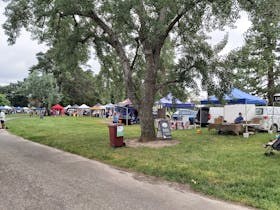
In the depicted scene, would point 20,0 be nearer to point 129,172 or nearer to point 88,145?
point 88,145

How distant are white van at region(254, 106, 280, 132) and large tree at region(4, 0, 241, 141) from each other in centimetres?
661

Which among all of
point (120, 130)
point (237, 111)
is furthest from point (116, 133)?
point (237, 111)

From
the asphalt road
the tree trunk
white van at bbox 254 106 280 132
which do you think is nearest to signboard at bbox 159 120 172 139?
the tree trunk

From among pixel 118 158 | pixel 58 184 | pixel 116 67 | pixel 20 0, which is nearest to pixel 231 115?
pixel 116 67

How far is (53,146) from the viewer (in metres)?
12.9

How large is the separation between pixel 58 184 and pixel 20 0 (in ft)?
32.6

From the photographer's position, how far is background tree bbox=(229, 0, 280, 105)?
452 inches

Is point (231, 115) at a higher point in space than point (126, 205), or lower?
higher

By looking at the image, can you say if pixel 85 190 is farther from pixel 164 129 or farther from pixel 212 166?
pixel 164 129

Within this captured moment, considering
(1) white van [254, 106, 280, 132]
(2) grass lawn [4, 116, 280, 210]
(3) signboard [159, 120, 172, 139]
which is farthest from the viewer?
Result: (1) white van [254, 106, 280, 132]

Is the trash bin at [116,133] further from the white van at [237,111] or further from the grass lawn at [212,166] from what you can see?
the white van at [237,111]

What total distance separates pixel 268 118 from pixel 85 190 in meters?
14.8

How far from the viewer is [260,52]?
99.6ft

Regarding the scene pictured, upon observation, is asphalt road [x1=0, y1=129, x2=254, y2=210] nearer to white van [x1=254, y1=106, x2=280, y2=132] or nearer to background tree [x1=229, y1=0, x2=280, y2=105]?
background tree [x1=229, y1=0, x2=280, y2=105]
